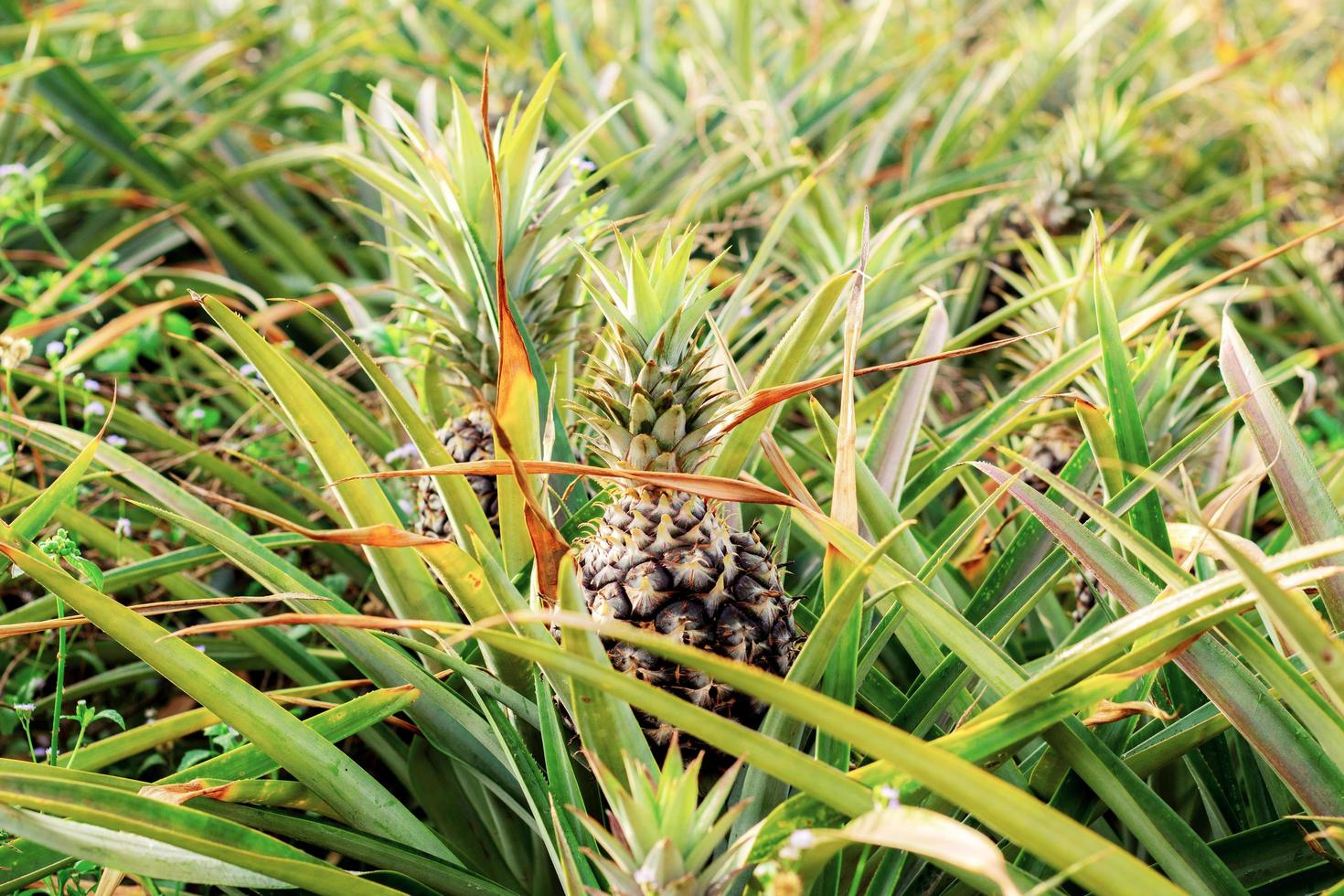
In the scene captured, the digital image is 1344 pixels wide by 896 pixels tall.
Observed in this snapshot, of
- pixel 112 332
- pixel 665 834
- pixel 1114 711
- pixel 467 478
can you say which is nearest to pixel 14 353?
pixel 112 332

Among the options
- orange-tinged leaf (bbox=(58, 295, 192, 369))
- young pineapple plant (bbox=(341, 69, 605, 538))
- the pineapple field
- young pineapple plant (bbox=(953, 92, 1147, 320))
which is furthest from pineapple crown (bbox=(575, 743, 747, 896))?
young pineapple plant (bbox=(953, 92, 1147, 320))

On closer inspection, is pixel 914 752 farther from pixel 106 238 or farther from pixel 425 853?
pixel 106 238

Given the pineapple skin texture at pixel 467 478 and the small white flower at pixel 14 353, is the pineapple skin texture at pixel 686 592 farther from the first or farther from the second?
the small white flower at pixel 14 353

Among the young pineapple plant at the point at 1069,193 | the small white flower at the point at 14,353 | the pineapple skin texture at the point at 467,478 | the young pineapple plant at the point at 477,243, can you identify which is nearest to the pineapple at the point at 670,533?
the young pineapple plant at the point at 477,243

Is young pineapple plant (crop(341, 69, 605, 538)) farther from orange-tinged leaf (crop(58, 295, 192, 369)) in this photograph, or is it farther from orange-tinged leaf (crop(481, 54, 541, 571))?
orange-tinged leaf (crop(58, 295, 192, 369))

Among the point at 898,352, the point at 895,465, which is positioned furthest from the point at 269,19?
the point at 895,465

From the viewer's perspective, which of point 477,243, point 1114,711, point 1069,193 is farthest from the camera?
point 1069,193

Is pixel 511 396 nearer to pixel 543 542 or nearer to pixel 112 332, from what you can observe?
pixel 543 542
